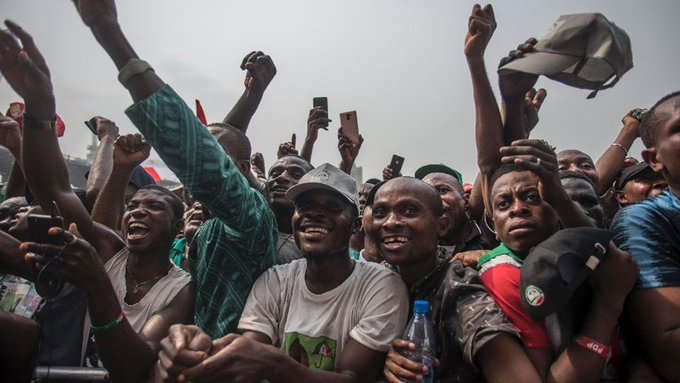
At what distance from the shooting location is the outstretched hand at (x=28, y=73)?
2.70m

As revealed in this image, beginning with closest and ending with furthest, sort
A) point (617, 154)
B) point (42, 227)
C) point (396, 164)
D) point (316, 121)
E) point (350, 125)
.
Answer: point (42, 227) → point (617, 154) → point (316, 121) → point (350, 125) → point (396, 164)

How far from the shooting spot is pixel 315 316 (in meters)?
2.41

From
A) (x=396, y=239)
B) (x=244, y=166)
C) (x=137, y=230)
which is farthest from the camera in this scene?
(x=244, y=166)

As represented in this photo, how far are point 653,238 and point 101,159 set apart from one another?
4.69 meters

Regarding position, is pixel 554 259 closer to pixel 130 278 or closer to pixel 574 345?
pixel 574 345

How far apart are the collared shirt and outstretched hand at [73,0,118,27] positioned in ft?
6.63

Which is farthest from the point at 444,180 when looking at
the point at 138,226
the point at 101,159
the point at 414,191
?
the point at 101,159

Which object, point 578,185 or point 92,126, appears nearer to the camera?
point 578,185

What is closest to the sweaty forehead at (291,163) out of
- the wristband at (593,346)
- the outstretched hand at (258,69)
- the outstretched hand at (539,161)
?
Answer: the outstretched hand at (258,69)

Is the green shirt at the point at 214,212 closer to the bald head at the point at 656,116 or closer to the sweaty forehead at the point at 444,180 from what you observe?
the sweaty forehead at the point at 444,180

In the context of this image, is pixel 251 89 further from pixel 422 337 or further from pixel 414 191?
pixel 422 337

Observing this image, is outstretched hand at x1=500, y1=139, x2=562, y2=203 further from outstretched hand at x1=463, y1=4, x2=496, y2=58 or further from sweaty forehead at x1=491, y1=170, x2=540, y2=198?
outstretched hand at x1=463, y1=4, x2=496, y2=58

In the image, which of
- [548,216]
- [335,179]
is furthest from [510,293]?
[335,179]

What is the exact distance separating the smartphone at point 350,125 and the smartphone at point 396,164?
1.84 ft
